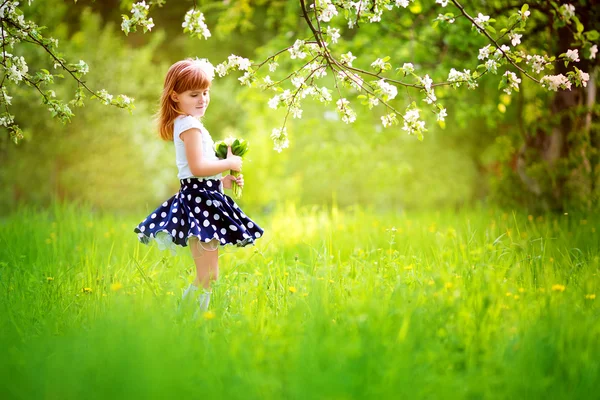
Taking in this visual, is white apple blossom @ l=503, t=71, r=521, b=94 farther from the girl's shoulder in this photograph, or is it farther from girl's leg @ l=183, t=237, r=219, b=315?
girl's leg @ l=183, t=237, r=219, b=315

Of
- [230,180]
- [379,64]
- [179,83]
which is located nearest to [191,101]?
[179,83]

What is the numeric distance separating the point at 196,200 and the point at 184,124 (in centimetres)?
50

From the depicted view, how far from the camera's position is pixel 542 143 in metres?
7.61

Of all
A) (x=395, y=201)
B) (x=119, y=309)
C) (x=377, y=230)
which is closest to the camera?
(x=119, y=309)

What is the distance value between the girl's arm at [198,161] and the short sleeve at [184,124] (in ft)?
0.08

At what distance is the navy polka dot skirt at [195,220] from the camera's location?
11.1 feet

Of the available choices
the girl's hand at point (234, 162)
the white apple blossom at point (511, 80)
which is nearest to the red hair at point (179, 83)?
the girl's hand at point (234, 162)

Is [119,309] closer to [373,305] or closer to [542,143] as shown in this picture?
[373,305]

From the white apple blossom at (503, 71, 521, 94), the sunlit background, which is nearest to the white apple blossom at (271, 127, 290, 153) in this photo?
the white apple blossom at (503, 71, 521, 94)

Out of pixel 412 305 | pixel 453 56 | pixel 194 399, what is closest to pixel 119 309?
pixel 194 399

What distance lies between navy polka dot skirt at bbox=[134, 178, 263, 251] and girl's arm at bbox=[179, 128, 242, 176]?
135 mm

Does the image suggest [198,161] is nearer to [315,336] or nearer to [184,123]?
[184,123]

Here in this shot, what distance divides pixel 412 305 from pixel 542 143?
5.59 meters

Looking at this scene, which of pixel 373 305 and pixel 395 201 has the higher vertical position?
pixel 395 201
